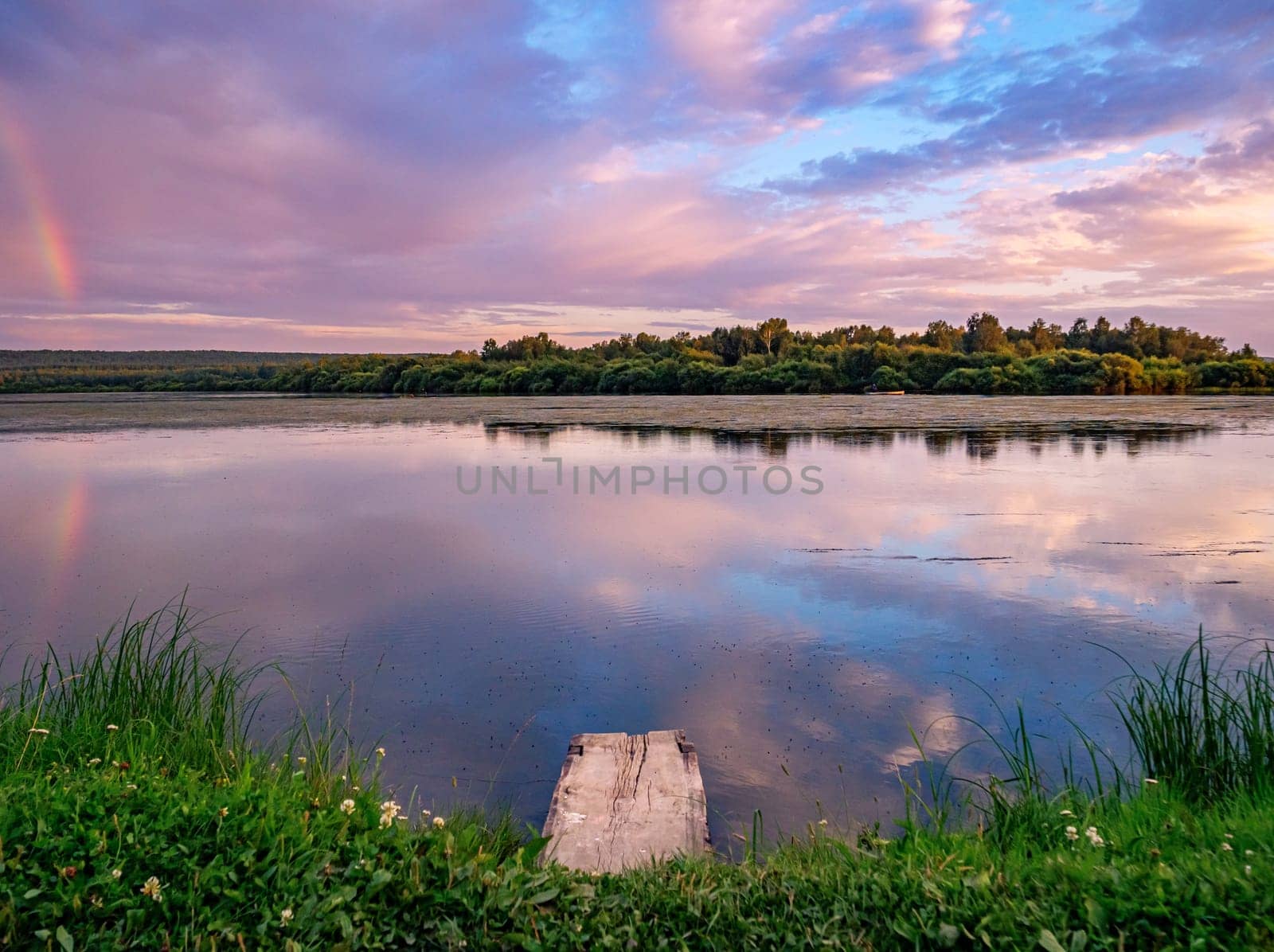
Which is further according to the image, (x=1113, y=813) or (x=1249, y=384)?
(x=1249, y=384)

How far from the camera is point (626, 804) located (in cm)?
359

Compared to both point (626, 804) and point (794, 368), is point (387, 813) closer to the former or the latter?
point (626, 804)

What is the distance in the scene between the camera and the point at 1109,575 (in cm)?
737

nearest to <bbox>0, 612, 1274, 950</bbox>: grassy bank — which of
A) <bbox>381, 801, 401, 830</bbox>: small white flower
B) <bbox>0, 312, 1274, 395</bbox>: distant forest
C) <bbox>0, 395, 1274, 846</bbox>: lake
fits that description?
<bbox>381, 801, 401, 830</bbox>: small white flower

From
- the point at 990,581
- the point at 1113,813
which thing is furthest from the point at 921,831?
the point at 990,581

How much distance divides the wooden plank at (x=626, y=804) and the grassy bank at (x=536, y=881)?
0.26 metres

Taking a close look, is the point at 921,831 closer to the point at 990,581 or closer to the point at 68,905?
the point at 68,905

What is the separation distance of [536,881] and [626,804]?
1132 millimetres

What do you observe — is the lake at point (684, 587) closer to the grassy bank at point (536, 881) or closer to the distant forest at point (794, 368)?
the grassy bank at point (536, 881)

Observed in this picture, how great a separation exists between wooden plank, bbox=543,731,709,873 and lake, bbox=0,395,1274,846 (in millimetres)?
197

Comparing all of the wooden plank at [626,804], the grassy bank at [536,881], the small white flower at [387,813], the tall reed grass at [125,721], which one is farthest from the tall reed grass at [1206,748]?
the tall reed grass at [125,721]

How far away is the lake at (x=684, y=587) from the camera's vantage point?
4.56 metres

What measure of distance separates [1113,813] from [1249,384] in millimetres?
52927

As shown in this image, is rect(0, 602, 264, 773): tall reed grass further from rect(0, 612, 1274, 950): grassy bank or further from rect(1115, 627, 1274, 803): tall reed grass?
rect(1115, 627, 1274, 803): tall reed grass
